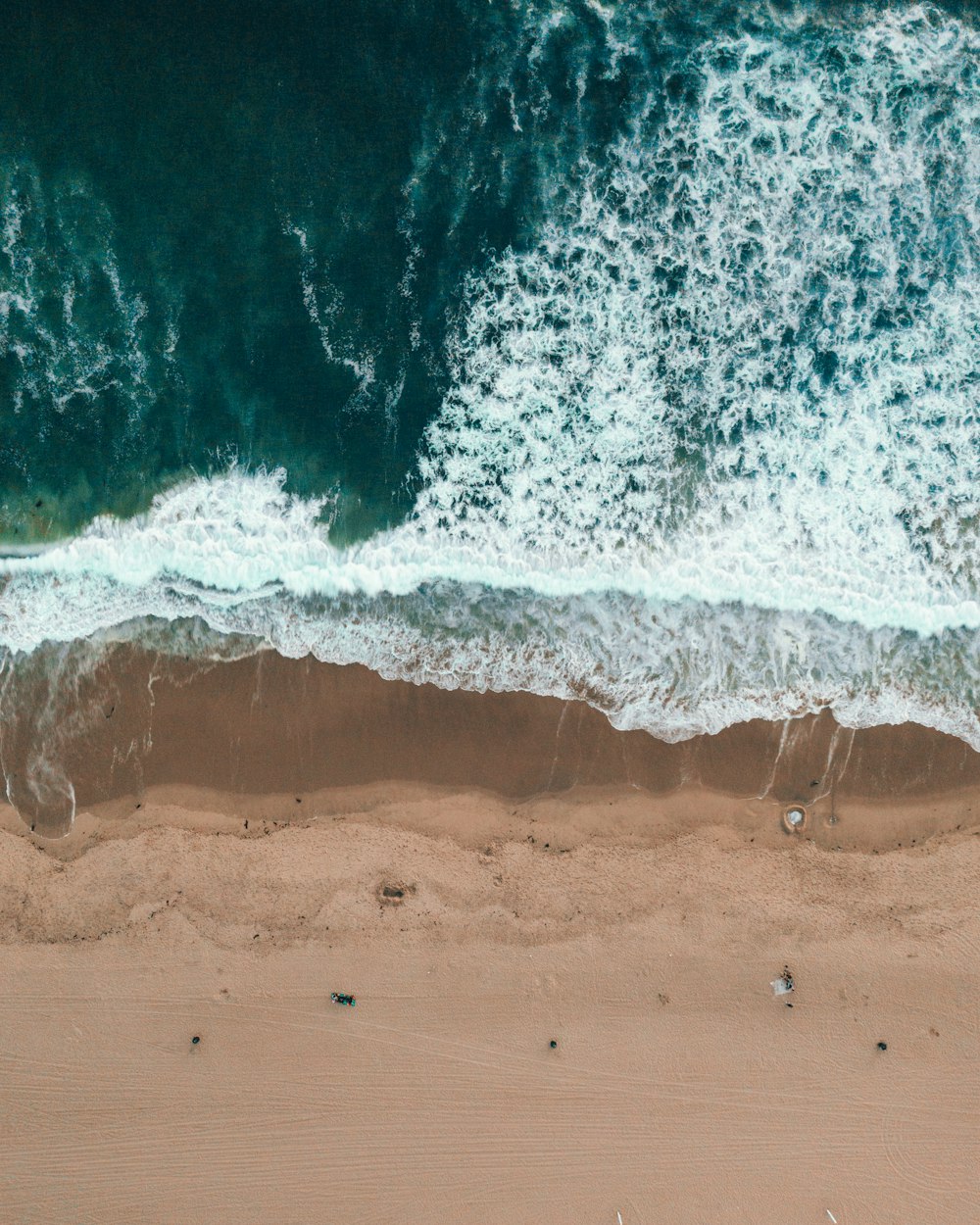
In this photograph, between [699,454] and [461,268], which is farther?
[461,268]

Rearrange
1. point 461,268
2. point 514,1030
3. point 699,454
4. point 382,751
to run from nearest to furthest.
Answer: point 514,1030, point 382,751, point 699,454, point 461,268

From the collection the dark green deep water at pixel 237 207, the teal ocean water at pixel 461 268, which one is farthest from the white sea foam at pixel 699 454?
the dark green deep water at pixel 237 207

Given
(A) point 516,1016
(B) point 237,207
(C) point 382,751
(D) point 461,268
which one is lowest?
(A) point 516,1016

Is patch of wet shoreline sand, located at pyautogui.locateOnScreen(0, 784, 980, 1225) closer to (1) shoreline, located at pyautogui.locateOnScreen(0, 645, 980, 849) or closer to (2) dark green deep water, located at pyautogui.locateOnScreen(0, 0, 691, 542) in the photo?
(1) shoreline, located at pyautogui.locateOnScreen(0, 645, 980, 849)

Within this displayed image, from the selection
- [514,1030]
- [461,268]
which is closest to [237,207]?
[461,268]

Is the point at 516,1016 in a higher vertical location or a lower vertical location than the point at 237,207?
lower

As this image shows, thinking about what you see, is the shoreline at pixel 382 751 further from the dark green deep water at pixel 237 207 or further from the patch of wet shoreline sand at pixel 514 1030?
the dark green deep water at pixel 237 207

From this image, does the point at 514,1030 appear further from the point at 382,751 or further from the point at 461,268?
the point at 461,268
